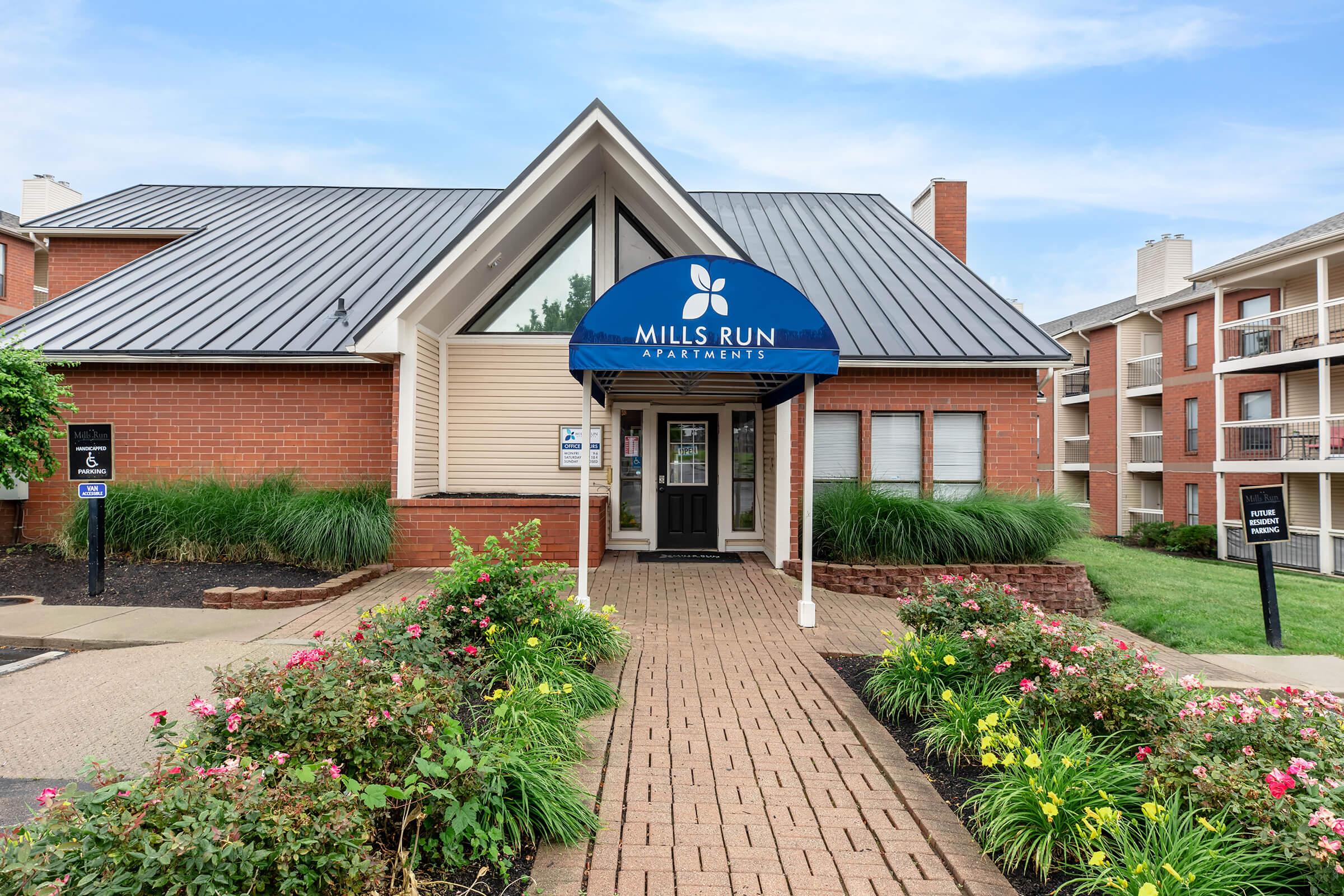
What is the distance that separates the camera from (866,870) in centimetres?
335

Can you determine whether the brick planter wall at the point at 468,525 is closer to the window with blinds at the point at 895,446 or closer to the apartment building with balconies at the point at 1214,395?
the window with blinds at the point at 895,446

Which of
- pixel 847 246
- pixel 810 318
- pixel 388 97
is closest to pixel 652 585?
pixel 810 318

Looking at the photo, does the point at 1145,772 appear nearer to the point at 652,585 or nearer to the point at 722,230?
the point at 652,585

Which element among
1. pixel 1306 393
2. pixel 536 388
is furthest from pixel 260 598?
pixel 1306 393

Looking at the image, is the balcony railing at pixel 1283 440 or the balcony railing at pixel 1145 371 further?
the balcony railing at pixel 1145 371

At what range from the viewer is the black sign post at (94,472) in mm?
8836

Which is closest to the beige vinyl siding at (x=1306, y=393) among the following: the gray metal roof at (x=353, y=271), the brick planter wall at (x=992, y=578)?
the gray metal roof at (x=353, y=271)

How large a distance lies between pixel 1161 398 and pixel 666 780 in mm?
33120

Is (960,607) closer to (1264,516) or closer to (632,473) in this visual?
(1264,516)

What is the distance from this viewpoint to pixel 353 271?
1433 centimetres

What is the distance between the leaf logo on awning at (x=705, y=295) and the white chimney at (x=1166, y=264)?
1162 inches

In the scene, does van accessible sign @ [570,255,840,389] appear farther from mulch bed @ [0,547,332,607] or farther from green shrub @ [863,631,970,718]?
mulch bed @ [0,547,332,607]

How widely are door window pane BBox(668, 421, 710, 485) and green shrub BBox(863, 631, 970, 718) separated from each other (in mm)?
7524

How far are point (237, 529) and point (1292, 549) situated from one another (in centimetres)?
2765
